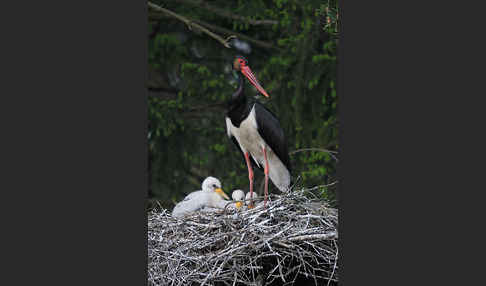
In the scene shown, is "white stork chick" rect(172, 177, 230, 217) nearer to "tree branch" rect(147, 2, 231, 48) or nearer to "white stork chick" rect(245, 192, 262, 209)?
"white stork chick" rect(245, 192, 262, 209)

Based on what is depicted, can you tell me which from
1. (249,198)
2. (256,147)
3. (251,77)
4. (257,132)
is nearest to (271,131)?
(257,132)


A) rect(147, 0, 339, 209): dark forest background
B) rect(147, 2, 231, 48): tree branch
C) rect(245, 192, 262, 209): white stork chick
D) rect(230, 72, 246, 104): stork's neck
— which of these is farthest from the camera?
rect(147, 2, 231, 48): tree branch

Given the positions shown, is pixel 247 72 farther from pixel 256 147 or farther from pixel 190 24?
pixel 190 24

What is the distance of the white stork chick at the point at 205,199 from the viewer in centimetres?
573

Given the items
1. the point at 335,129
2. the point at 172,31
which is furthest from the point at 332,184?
the point at 172,31

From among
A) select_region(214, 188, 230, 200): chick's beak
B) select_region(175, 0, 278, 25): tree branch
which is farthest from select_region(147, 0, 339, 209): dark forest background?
select_region(214, 188, 230, 200): chick's beak

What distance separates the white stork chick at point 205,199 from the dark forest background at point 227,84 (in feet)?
0.73

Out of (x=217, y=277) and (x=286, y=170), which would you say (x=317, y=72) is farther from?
(x=217, y=277)

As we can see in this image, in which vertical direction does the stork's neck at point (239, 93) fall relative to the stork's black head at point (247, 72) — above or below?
below

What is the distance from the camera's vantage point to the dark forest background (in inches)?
229

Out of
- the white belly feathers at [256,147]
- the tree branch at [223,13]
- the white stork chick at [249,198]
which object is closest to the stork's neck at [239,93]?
the white belly feathers at [256,147]

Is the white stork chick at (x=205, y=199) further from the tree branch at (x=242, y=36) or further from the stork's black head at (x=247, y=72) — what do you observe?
the tree branch at (x=242, y=36)

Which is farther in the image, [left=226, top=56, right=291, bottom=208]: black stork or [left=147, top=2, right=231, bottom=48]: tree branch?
[left=147, top=2, right=231, bottom=48]: tree branch

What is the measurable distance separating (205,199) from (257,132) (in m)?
0.67
